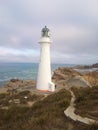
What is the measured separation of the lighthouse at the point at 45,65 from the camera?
84.3 feet

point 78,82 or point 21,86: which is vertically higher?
point 78,82

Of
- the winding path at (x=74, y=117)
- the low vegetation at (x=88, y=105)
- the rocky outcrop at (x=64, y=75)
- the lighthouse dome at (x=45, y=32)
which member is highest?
the lighthouse dome at (x=45, y=32)

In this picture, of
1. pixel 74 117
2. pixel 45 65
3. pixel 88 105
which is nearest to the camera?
pixel 74 117

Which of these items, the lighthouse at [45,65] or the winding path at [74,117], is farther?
the lighthouse at [45,65]

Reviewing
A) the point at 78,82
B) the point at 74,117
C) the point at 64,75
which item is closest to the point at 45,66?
the point at 78,82

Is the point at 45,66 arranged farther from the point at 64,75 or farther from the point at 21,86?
the point at 64,75

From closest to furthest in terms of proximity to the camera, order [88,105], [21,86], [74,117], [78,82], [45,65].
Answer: [74,117] < [88,105] < [45,65] < [78,82] < [21,86]

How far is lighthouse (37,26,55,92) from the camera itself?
2570 centimetres

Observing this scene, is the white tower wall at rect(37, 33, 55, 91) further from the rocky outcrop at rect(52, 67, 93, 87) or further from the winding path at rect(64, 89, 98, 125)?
the winding path at rect(64, 89, 98, 125)

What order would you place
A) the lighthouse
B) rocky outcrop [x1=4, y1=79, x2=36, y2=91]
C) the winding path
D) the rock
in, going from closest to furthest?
the winding path, the lighthouse, the rock, rocky outcrop [x1=4, y1=79, x2=36, y2=91]

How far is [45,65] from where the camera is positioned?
25.8 metres

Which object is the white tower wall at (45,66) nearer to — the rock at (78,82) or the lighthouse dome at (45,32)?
the lighthouse dome at (45,32)

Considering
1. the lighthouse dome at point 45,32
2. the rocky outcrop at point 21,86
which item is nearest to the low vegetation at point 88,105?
the lighthouse dome at point 45,32

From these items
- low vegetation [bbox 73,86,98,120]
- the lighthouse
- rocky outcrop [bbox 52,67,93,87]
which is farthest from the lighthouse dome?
low vegetation [bbox 73,86,98,120]
